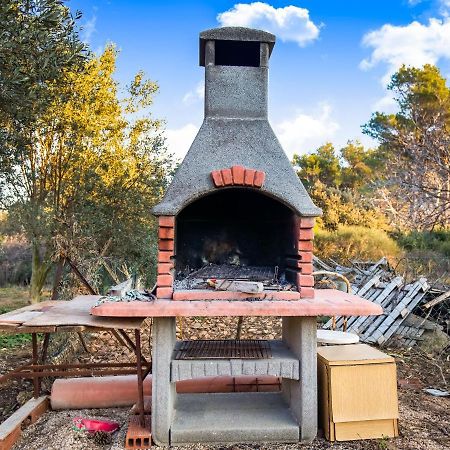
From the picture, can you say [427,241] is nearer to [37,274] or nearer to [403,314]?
[403,314]

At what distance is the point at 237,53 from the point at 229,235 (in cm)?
178

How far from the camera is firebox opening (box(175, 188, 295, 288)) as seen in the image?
14.6 ft

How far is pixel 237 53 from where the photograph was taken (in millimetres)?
4258

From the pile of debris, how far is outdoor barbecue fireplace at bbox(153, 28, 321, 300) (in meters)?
2.32

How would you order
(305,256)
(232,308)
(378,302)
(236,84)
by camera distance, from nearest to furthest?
1. (232,308)
2. (305,256)
3. (236,84)
4. (378,302)

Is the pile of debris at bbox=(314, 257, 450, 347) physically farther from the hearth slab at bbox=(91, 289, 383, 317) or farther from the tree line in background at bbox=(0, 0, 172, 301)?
the tree line in background at bbox=(0, 0, 172, 301)

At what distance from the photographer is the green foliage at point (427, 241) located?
39.1 ft

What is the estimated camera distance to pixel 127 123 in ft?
33.8

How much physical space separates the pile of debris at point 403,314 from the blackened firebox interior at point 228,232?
215cm

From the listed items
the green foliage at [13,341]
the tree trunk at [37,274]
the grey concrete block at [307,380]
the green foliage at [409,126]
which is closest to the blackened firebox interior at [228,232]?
the grey concrete block at [307,380]

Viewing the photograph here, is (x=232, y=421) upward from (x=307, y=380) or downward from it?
downward

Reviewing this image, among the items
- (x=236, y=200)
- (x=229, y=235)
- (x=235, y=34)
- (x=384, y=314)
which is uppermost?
(x=235, y=34)

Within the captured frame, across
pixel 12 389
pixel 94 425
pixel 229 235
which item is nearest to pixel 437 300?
pixel 229 235

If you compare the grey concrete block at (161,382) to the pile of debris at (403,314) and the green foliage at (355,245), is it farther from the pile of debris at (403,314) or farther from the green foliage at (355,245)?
the green foliage at (355,245)
